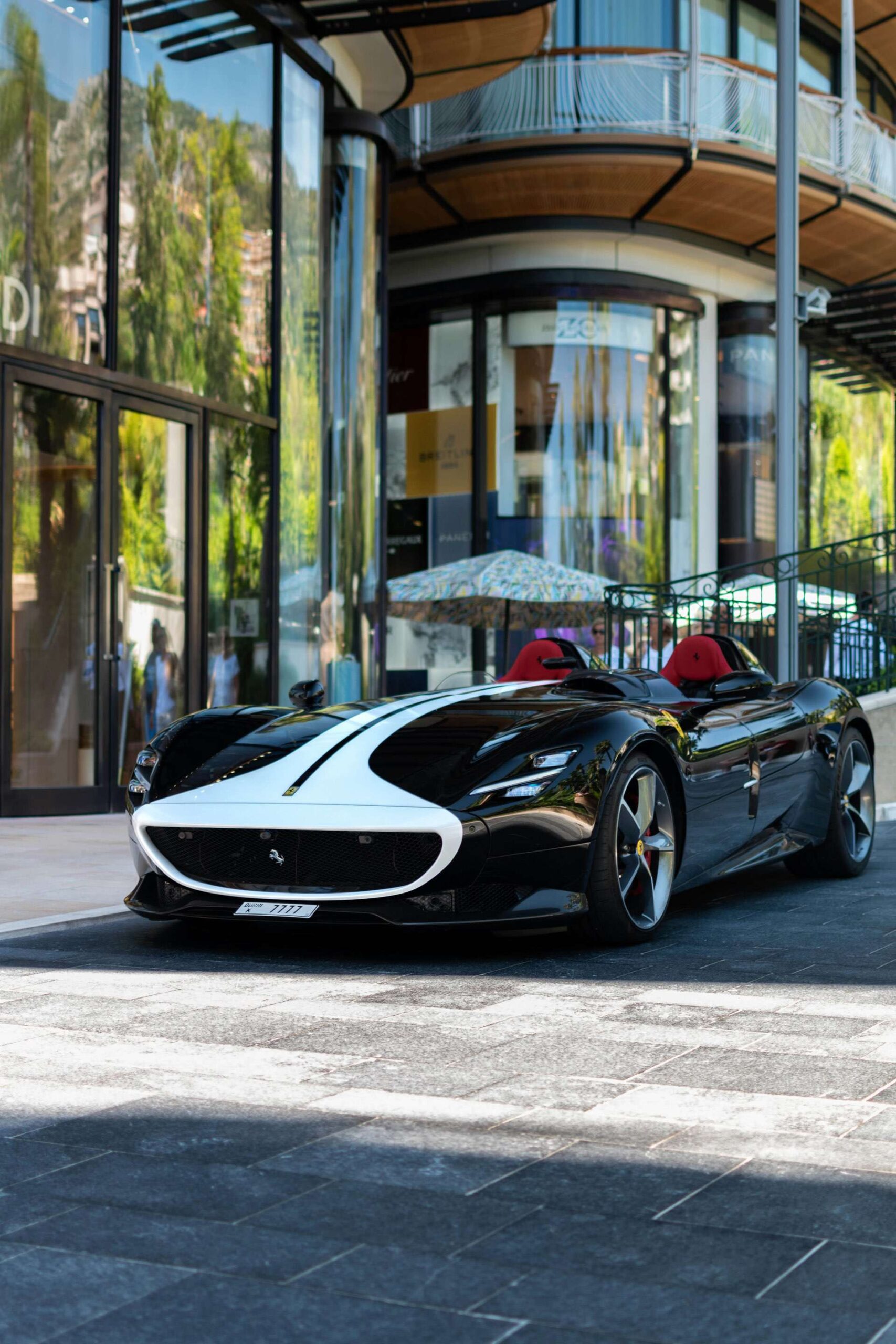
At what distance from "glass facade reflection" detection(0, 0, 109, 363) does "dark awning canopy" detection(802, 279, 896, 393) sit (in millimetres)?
13401

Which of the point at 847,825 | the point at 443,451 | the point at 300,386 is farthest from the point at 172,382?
the point at 443,451

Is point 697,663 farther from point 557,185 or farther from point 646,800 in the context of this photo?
point 557,185

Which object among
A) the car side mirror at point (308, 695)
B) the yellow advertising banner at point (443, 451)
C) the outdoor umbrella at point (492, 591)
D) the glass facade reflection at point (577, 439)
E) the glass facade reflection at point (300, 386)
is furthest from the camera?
the yellow advertising banner at point (443, 451)

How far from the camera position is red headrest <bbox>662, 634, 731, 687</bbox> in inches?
324

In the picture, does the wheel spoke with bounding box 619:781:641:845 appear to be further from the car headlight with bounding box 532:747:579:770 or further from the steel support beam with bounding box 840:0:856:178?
the steel support beam with bounding box 840:0:856:178

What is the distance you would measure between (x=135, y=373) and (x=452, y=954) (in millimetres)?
8530

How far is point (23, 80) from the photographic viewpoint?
12055 millimetres

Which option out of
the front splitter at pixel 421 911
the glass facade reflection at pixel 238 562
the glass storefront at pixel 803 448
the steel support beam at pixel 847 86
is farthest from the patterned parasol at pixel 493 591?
the front splitter at pixel 421 911

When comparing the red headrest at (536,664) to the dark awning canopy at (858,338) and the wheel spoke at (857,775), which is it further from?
the dark awning canopy at (858,338)

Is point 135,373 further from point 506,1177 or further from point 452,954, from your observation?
point 506,1177

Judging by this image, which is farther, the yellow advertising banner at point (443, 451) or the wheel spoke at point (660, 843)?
the yellow advertising banner at point (443, 451)

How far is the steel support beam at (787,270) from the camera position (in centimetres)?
1481

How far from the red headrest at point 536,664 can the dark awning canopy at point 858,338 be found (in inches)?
658

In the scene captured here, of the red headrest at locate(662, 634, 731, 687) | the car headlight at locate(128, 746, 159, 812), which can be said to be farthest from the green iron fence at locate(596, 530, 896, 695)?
the car headlight at locate(128, 746, 159, 812)
